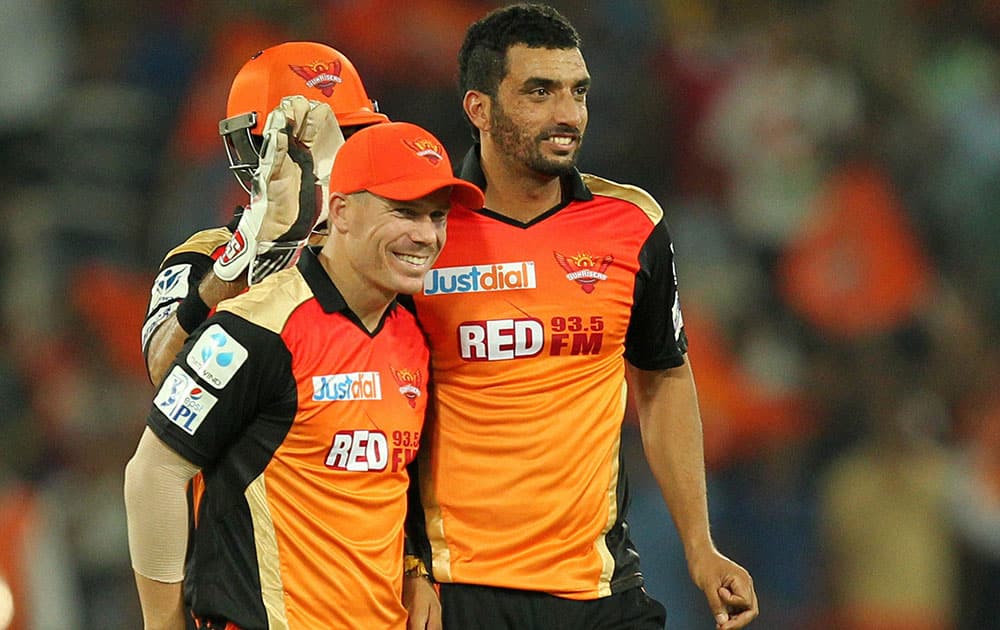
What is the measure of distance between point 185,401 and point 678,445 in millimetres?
1288

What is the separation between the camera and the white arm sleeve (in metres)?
3.03

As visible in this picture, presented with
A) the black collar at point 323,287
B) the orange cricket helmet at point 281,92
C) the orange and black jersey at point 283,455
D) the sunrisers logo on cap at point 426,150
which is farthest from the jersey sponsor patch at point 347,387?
the orange cricket helmet at point 281,92

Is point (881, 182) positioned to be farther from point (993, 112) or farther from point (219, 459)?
point (219, 459)

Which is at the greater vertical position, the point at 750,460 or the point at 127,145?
the point at 127,145

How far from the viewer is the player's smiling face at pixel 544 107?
3.45 m

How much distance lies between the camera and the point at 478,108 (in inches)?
141

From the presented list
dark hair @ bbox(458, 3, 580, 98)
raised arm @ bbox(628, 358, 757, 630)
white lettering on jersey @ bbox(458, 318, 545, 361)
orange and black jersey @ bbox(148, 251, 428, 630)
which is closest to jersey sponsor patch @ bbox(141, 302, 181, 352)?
orange and black jersey @ bbox(148, 251, 428, 630)

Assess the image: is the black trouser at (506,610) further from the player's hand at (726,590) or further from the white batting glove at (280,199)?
the white batting glove at (280,199)

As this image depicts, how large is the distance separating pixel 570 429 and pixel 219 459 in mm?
778

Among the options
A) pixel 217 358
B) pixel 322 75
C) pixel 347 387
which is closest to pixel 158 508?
pixel 217 358

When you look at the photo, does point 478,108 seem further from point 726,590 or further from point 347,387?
point 726,590

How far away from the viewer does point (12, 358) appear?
684cm

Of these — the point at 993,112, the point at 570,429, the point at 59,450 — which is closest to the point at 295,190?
the point at 570,429

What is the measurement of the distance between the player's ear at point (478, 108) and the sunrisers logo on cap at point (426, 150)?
1.20 ft
